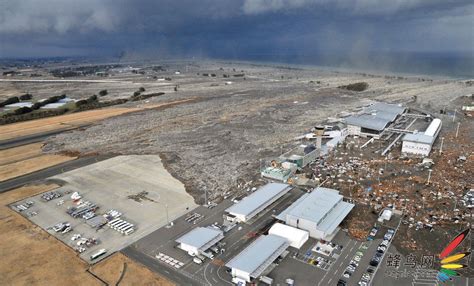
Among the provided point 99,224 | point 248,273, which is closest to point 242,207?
point 248,273

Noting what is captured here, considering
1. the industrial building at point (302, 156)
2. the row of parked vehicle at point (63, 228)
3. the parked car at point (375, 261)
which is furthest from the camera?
the industrial building at point (302, 156)

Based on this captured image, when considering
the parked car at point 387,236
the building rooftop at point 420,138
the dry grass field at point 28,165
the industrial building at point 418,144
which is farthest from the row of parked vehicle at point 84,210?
the building rooftop at point 420,138

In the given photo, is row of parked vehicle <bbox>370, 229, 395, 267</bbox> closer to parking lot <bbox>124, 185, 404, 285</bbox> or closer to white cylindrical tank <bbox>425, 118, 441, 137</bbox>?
parking lot <bbox>124, 185, 404, 285</bbox>

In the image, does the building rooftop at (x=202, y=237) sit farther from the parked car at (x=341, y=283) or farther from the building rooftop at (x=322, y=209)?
the parked car at (x=341, y=283)

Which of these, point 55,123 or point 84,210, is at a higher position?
point 55,123

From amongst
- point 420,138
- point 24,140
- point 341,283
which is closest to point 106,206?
point 341,283

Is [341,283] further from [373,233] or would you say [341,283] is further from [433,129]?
[433,129]
